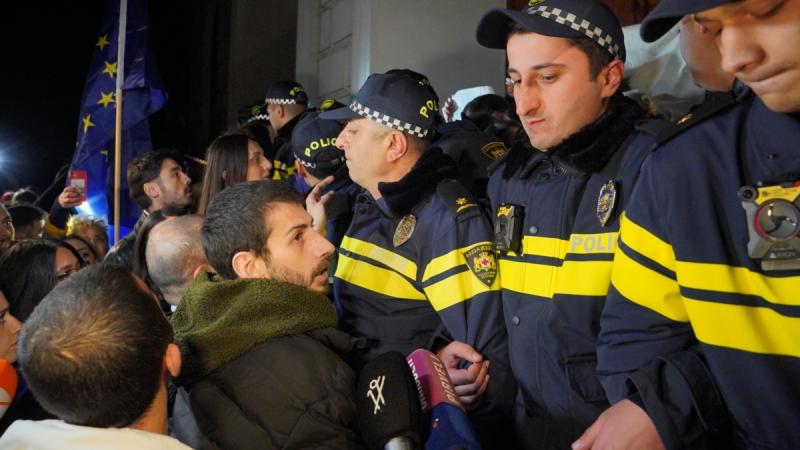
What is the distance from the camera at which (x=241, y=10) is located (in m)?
9.49

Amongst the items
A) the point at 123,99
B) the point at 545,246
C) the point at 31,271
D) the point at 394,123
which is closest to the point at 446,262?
the point at 545,246

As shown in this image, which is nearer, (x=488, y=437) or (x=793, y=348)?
(x=793, y=348)

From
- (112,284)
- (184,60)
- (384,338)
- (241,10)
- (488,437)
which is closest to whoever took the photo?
(112,284)

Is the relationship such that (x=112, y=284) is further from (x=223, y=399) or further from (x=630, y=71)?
(x=630, y=71)

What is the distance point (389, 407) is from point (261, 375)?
335 millimetres

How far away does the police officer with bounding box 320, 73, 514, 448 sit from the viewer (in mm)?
2266

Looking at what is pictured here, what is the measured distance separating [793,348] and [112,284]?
51.2 inches

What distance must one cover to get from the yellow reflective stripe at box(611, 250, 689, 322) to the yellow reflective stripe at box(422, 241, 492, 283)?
2.49 ft

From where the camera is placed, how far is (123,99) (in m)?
6.39

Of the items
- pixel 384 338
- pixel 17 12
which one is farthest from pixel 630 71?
pixel 17 12

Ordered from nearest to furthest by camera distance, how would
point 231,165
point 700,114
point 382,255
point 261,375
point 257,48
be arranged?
point 700,114, point 261,375, point 382,255, point 231,165, point 257,48

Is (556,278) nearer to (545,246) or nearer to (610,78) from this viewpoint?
(545,246)

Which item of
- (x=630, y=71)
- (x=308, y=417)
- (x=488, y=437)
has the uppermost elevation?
(x=630, y=71)

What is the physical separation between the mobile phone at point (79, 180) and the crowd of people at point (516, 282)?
364cm
